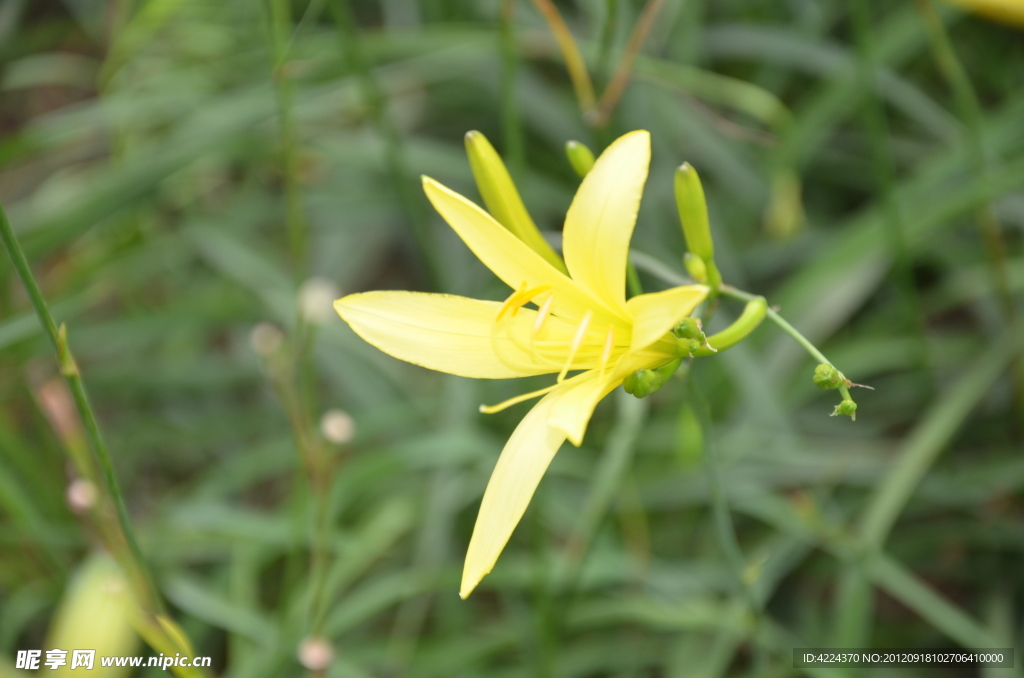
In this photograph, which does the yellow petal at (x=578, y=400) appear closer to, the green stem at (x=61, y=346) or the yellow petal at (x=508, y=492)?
the yellow petal at (x=508, y=492)

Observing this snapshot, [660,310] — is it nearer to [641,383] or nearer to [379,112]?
[641,383]

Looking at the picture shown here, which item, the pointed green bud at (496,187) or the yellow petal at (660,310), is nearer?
the yellow petal at (660,310)

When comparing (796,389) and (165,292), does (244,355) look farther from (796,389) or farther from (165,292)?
(796,389)

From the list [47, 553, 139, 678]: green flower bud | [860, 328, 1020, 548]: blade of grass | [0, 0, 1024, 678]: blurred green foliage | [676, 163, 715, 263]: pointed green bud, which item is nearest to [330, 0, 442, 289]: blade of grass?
[0, 0, 1024, 678]: blurred green foliage

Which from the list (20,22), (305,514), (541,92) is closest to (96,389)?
(305,514)

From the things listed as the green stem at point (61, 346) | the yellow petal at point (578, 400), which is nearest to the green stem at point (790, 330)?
the yellow petal at point (578, 400)

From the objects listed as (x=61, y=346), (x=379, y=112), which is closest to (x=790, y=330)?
(x=61, y=346)

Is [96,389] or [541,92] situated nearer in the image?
[96,389]
